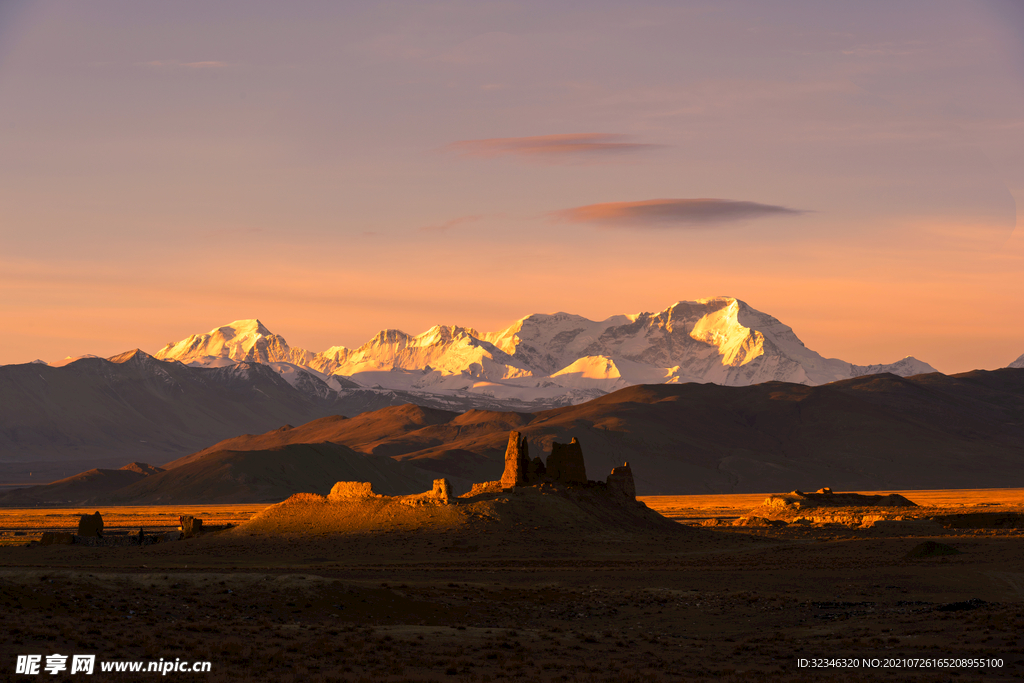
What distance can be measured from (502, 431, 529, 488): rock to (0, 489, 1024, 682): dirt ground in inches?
640

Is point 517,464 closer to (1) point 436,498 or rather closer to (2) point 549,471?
(2) point 549,471

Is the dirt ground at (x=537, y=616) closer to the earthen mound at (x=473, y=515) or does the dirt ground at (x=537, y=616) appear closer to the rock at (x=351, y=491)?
the earthen mound at (x=473, y=515)

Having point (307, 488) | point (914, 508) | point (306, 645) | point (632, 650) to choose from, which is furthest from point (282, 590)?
point (307, 488)

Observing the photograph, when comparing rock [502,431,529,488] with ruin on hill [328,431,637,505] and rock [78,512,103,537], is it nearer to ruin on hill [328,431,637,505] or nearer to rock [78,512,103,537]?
ruin on hill [328,431,637,505]

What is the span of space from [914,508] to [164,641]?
90811mm

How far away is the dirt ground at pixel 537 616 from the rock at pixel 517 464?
16.3 metres

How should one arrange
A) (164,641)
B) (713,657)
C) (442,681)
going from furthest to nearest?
(713,657) → (164,641) → (442,681)

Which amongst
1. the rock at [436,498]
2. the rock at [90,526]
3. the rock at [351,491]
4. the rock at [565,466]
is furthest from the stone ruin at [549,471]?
the rock at [90,526]

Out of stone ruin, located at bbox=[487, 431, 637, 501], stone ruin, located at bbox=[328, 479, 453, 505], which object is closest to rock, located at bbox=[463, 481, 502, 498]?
stone ruin, located at bbox=[487, 431, 637, 501]

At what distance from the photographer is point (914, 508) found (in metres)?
106

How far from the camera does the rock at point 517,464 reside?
82.9 m

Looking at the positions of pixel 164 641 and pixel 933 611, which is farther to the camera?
pixel 933 611

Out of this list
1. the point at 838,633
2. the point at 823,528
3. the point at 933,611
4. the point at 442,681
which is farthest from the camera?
the point at 823,528

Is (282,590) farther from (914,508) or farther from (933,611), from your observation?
(914,508)
